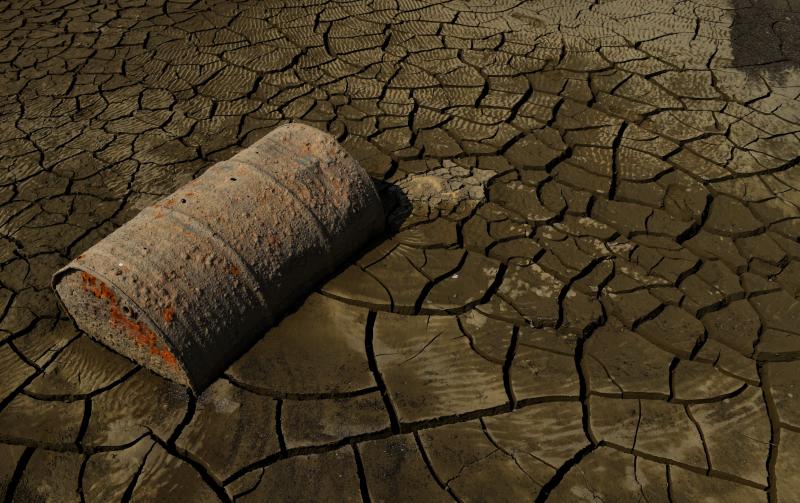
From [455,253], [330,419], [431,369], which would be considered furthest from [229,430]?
[455,253]

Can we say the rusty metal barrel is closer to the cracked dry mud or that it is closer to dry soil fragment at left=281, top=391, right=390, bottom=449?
the cracked dry mud

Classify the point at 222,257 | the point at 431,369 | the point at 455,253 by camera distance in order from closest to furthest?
the point at 222,257 → the point at 431,369 → the point at 455,253

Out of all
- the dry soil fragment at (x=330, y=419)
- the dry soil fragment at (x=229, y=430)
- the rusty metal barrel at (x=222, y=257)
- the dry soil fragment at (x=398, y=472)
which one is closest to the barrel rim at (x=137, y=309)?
the rusty metal barrel at (x=222, y=257)

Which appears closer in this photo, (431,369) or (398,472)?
(398,472)

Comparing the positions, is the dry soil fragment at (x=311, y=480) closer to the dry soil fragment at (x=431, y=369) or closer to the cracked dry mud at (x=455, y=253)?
the cracked dry mud at (x=455, y=253)

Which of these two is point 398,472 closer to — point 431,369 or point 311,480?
point 311,480

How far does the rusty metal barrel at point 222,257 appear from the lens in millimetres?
2420

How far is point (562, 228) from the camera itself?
3305mm

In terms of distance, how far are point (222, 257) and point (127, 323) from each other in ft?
1.36

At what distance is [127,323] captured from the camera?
2.46m

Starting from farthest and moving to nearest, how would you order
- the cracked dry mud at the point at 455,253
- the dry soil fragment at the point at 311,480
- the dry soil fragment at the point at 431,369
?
the dry soil fragment at the point at 431,369, the cracked dry mud at the point at 455,253, the dry soil fragment at the point at 311,480

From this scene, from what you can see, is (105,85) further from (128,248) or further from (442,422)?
(442,422)

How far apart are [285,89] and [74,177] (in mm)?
1412

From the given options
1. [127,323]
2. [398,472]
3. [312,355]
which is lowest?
[398,472]
